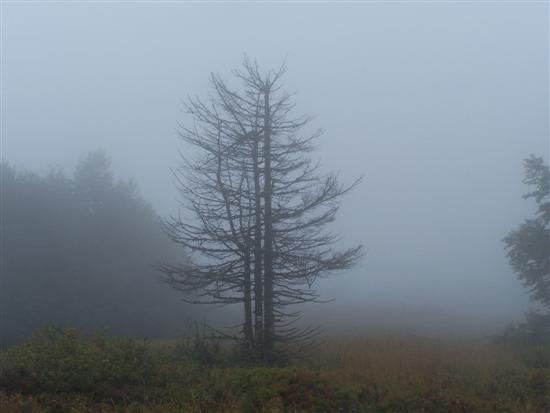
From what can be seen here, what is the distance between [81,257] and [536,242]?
25.3 metres

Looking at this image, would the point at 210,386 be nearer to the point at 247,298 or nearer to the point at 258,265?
the point at 247,298

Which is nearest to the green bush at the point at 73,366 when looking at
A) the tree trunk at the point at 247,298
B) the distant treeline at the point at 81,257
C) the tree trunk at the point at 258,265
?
the tree trunk at the point at 247,298

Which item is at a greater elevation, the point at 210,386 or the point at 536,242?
the point at 536,242

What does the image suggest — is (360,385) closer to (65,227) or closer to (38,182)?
(65,227)

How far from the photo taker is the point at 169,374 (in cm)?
924

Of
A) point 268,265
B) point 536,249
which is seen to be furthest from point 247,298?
point 536,249

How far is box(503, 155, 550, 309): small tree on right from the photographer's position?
22.7m

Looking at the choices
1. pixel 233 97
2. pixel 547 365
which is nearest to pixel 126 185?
pixel 233 97

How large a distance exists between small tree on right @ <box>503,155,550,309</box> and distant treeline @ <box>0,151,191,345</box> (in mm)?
15878

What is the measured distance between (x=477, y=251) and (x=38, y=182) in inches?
2599

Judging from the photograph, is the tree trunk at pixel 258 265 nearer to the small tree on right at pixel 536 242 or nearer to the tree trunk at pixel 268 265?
the tree trunk at pixel 268 265

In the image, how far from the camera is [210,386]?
8930mm

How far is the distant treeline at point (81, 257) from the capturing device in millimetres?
30922

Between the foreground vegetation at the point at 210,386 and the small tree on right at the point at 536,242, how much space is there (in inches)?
490
